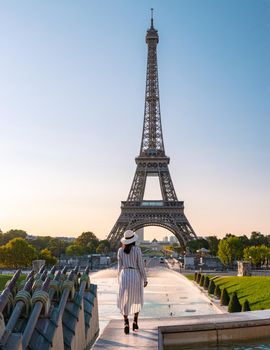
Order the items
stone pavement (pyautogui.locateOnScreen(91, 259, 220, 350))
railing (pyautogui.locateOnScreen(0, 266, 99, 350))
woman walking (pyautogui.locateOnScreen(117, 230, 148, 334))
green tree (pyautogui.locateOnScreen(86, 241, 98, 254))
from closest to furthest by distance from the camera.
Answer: railing (pyautogui.locateOnScreen(0, 266, 99, 350)) < stone pavement (pyautogui.locateOnScreen(91, 259, 220, 350)) < woman walking (pyautogui.locateOnScreen(117, 230, 148, 334)) < green tree (pyautogui.locateOnScreen(86, 241, 98, 254))

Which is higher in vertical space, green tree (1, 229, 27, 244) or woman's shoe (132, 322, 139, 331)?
green tree (1, 229, 27, 244)

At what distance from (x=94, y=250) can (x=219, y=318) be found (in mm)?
87953

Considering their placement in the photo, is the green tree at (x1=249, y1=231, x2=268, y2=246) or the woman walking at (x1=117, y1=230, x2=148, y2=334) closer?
the woman walking at (x1=117, y1=230, x2=148, y2=334)

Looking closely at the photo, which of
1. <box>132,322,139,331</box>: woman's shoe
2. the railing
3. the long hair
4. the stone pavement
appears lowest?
the stone pavement

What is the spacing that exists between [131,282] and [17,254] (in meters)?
49.9

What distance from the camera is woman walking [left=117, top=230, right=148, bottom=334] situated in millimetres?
7332

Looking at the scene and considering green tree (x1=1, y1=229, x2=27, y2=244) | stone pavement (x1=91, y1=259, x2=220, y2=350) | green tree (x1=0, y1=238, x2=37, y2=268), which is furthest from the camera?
green tree (x1=1, y1=229, x2=27, y2=244)

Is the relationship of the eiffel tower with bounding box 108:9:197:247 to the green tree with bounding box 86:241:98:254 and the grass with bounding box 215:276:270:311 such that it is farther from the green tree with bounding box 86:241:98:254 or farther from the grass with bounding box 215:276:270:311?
the grass with bounding box 215:276:270:311

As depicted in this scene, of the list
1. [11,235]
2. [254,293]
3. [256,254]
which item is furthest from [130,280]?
[11,235]

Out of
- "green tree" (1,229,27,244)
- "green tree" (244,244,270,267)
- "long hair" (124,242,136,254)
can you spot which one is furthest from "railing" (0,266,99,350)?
"green tree" (1,229,27,244)

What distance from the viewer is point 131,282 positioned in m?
7.36

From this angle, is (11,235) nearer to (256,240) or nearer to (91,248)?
(91,248)

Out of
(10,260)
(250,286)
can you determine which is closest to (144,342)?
(250,286)

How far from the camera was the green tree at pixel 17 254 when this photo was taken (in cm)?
5453
